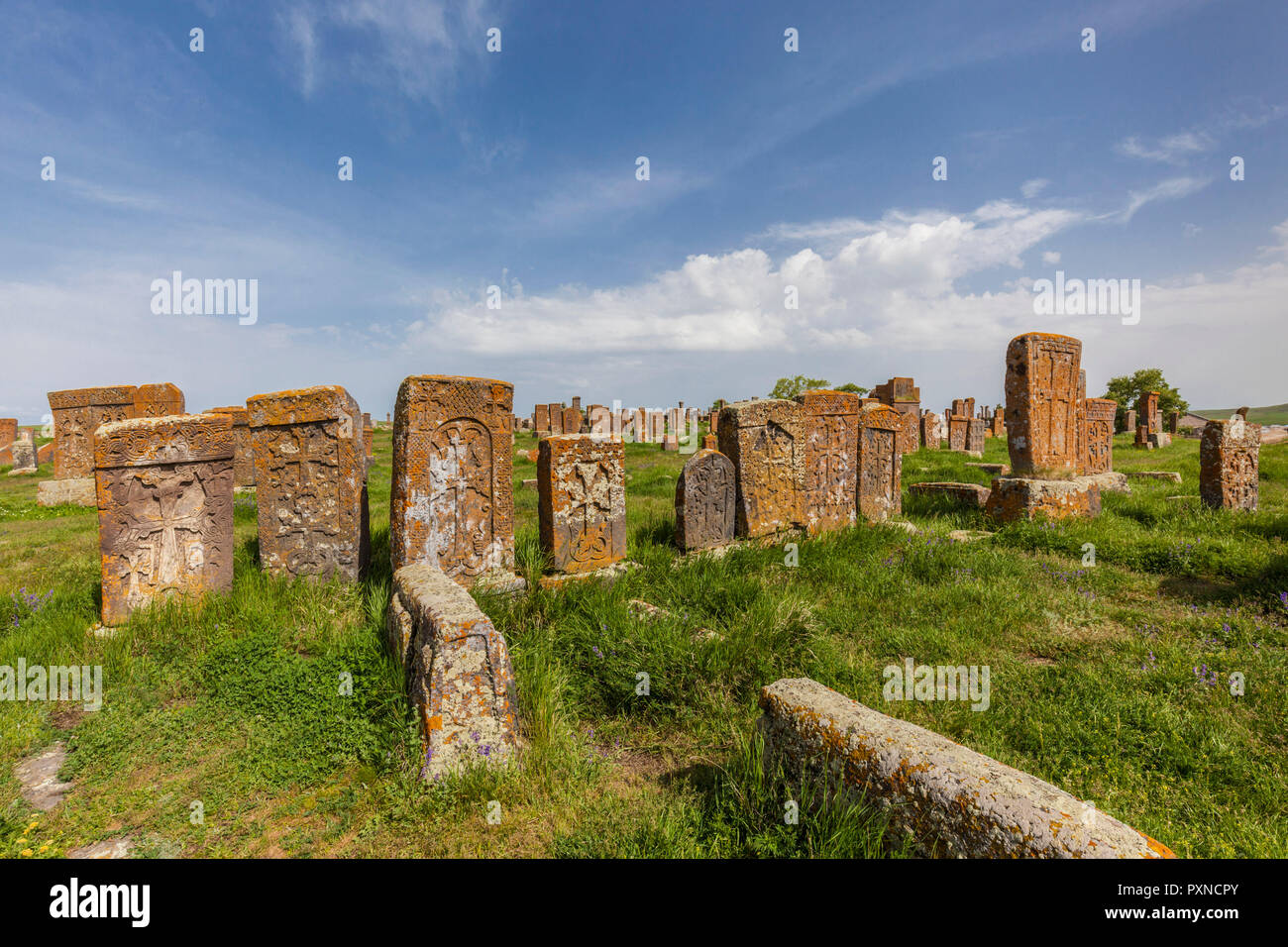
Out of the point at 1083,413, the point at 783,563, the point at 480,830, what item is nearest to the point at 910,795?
the point at 480,830

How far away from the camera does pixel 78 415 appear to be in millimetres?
11891

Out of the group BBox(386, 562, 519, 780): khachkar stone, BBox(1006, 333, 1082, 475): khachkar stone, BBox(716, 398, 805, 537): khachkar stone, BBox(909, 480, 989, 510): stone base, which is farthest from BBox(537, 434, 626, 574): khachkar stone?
BBox(909, 480, 989, 510): stone base

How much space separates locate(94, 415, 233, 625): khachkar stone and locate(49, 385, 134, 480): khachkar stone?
31.9 ft

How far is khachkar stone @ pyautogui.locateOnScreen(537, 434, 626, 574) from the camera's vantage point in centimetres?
532

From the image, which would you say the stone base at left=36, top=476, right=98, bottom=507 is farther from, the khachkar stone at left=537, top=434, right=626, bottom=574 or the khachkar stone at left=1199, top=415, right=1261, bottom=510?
the khachkar stone at left=1199, top=415, right=1261, bottom=510

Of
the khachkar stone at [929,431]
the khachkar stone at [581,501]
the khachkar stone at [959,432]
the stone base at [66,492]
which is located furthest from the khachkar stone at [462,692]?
the khachkar stone at [929,431]

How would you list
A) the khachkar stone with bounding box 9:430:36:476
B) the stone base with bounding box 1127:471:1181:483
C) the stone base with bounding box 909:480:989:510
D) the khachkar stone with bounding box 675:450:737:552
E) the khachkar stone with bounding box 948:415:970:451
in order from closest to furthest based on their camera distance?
the khachkar stone with bounding box 675:450:737:552
the stone base with bounding box 909:480:989:510
the stone base with bounding box 1127:471:1181:483
the khachkar stone with bounding box 9:430:36:476
the khachkar stone with bounding box 948:415:970:451

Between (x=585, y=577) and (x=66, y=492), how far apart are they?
1235 centimetres

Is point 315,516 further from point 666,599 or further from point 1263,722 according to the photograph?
point 1263,722

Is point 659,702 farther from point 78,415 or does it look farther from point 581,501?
point 78,415

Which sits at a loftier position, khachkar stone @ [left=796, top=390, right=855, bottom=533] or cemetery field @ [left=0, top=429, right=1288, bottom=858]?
khachkar stone @ [left=796, top=390, right=855, bottom=533]

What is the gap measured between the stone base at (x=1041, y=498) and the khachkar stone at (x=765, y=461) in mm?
A: 2746

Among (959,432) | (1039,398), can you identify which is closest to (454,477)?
(1039,398)

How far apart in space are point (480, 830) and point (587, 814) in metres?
0.44
